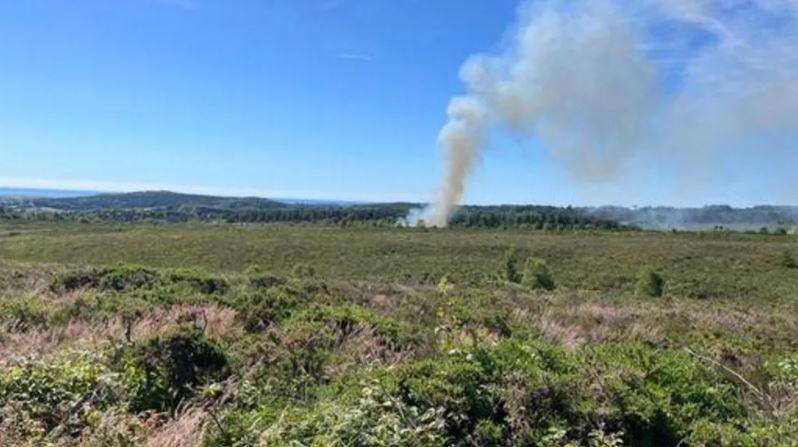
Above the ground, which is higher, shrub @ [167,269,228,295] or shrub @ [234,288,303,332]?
shrub @ [234,288,303,332]

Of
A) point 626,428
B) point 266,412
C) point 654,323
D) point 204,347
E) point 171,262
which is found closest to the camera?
point 266,412

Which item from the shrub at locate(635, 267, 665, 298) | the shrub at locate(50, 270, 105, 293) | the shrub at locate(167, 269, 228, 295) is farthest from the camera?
the shrub at locate(635, 267, 665, 298)

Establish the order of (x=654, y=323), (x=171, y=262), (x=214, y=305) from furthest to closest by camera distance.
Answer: (x=171, y=262) → (x=654, y=323) → (x=214, y=305)

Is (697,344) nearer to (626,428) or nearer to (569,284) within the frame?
(626,428)

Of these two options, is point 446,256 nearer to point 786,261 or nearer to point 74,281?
point 786,261

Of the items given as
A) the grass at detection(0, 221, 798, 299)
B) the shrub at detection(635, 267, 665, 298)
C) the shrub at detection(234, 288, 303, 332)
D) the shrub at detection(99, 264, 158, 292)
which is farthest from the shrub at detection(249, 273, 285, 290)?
the grass at detection(0, 221, 798, 299)

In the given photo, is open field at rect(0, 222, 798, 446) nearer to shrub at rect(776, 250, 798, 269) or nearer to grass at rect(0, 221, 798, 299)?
grass at rect(0, 221, 798, 299)

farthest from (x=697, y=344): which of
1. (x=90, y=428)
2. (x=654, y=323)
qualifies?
(x=90, y=428)

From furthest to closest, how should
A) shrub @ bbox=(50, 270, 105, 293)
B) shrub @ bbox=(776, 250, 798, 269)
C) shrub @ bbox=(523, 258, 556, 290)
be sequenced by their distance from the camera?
shrub @ bbox=(776, 250, 798, 269) < shrub @ bbox=(523, 258, 556, 290) < shrub @ bbox=(50, 270, 105, 293)

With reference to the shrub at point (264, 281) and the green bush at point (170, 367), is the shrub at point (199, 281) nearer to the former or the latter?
the shrub at point (264, 281)

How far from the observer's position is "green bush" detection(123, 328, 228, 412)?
5.86 metres

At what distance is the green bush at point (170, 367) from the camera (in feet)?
19.2

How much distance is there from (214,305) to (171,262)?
38.9 m

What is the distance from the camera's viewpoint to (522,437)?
5336mm
